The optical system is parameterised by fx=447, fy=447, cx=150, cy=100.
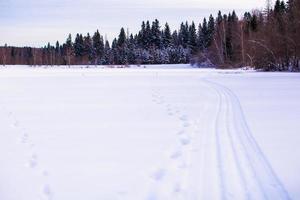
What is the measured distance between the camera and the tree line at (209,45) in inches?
1599

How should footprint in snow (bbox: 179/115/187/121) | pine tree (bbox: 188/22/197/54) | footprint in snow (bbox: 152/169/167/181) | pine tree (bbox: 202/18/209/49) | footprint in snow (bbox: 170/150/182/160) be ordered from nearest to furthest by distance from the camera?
footprint in snow (bbox: 152/169/167/181), footprint in snow (bbox: 170/150/182/160), footprint in snow (bbox: 179/115/187/121), pine tree (bbox: 202/18/209/49), pine tree (bbox: 188/22/197/54)

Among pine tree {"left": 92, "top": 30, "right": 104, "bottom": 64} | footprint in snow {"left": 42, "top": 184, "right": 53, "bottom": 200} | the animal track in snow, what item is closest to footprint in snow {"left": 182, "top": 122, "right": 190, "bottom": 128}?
the animal track in snow

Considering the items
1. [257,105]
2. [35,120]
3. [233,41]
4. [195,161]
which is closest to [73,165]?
[195,161]

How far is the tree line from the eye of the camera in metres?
40.6

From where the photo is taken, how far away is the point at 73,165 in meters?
6.32

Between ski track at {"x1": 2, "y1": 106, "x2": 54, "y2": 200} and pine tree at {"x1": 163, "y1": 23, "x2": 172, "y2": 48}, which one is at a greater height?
pine tree at {"x1": 163, "y1": 23, "x2": 172, "y2": 48}

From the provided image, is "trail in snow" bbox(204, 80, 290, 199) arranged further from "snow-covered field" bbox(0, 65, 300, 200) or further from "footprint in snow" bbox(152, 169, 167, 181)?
"footprint in snow" bbox(152, 169, 167, 181)

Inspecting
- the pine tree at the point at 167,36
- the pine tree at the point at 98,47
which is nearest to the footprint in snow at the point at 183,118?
the pine tree at the point at 167,36

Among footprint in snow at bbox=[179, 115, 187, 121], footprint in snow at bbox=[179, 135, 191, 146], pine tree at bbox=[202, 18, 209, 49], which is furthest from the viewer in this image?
pine tree at bbox=[202, 18, 209, 49]

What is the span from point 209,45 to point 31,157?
81935mm

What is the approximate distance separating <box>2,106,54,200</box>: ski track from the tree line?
3163 centimetres

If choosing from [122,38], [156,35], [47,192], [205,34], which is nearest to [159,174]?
[47,192]

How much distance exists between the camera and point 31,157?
6.79m

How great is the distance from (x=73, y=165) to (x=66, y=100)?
978 cm
